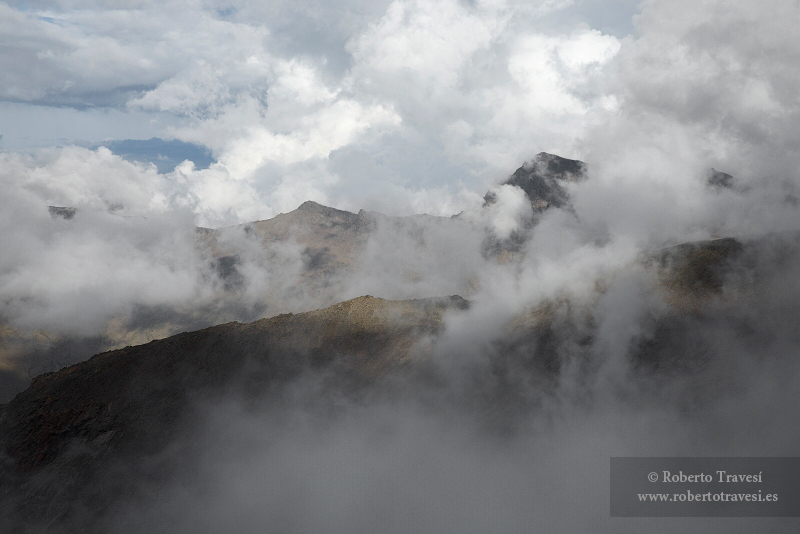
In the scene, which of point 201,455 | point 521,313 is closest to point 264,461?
point 201,455

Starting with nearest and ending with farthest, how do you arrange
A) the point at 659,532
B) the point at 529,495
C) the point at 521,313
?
the point at 659,532 → the point at 529,495 → the point at 521,313

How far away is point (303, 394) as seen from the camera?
7725 centimetres

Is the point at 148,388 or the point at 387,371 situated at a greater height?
the point at 387,371

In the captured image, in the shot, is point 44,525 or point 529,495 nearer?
point 529,495

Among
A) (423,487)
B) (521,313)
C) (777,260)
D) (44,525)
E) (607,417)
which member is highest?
(777,260)

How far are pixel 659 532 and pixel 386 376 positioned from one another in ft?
140

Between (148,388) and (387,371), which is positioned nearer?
(148,388)

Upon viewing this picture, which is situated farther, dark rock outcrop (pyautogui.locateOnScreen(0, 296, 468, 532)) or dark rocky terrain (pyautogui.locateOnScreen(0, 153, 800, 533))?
dark rock outcrop (pyautogui.locateOnScreen(0, 296, 468, 532))

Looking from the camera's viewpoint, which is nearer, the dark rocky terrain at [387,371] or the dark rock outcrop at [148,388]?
the dark rocky terrain at [387,371]

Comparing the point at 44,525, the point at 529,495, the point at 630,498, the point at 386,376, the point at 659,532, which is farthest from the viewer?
the point at 386,376

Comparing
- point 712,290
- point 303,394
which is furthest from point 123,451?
point 712,290

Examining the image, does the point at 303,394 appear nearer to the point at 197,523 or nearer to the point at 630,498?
the point at 197,523

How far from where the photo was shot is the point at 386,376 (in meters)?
76.3

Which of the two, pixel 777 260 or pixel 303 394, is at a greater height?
pixel 777 260
